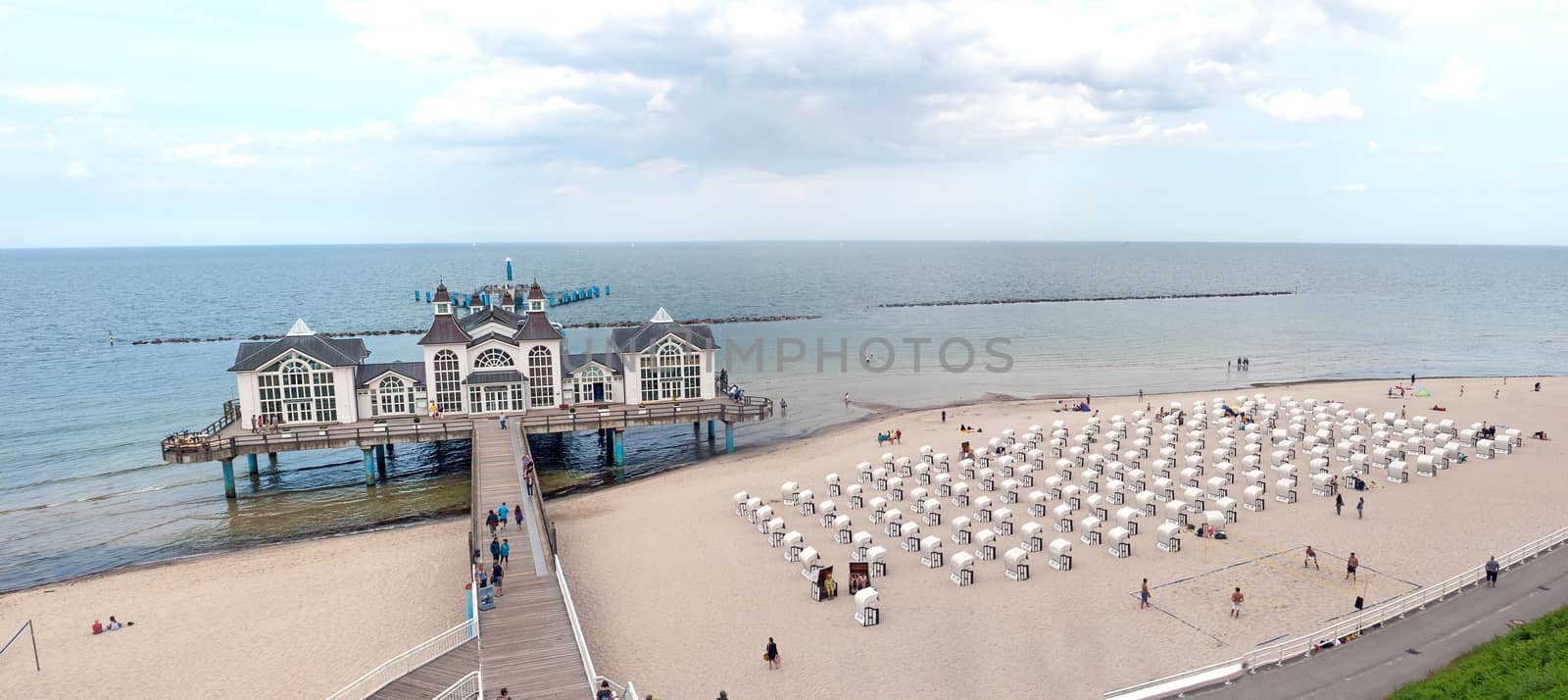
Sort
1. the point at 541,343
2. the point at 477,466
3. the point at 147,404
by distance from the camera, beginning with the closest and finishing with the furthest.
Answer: the point at 477,466, the point at 541,343, the point at 147,404

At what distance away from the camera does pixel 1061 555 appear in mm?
25953

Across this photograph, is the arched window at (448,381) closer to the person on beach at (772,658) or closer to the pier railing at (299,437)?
the pier railing at (299,437)

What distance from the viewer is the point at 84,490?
3978cm

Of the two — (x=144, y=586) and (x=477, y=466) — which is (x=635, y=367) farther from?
(x=144, y=586)

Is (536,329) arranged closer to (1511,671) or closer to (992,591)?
(992,591)

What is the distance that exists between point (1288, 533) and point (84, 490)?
51.4 meters

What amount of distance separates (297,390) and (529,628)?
27410 mm

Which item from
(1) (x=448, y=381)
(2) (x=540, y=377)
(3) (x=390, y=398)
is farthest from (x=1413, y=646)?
(3) (x=390, y=398)

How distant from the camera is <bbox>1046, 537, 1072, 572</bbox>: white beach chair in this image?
84.8ft

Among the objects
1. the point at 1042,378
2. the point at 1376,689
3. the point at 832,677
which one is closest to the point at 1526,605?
the point at 1376,689

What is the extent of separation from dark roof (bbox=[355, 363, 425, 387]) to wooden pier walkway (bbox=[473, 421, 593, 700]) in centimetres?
1532

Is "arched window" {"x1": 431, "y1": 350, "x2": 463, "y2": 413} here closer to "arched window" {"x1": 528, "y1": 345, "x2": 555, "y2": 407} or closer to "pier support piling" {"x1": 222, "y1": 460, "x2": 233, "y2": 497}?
"arched window" {"x1": 528, "y1": 345, "x2": 555, "y2": 407}

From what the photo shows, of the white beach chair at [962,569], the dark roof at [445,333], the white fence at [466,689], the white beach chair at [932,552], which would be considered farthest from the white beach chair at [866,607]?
the dark roof at [445,333]

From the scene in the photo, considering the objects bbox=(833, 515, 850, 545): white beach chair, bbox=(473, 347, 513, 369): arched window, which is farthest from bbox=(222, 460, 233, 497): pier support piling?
bbox=(833, 515, 850, 545): white beach chair
